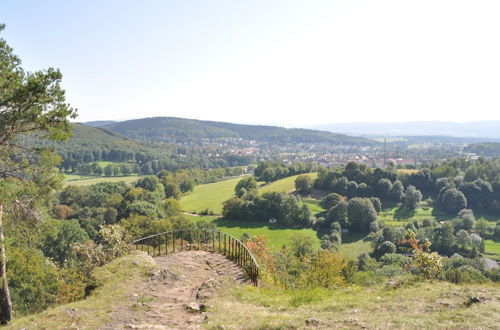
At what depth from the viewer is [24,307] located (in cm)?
2377

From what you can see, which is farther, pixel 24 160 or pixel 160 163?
pixel 160 163

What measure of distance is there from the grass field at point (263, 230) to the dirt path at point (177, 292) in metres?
39.6

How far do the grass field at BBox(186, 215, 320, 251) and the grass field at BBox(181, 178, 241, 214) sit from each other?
635 centimetres

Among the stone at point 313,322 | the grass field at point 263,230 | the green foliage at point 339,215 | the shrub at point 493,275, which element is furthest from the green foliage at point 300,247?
the stone at point 313,322

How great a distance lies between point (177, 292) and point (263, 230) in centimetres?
5031

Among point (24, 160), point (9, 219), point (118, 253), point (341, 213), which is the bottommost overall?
point (341, 213)

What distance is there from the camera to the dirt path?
10.8 metres

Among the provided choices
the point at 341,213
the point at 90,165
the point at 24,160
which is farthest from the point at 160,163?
the point at 24,160

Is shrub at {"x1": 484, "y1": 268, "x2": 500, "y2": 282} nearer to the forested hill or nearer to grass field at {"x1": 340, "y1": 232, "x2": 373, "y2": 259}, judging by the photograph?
grass field at {"x1": 340, "y1": 232, "x2": 373, "y2": 259}

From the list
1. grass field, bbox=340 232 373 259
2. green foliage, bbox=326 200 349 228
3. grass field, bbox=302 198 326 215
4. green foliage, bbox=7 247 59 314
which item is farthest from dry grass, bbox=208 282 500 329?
grass field, bbox=302 198 326 215

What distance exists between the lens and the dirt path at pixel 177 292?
10.8 meters

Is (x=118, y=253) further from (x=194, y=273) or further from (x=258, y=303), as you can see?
(x=258, y=303)

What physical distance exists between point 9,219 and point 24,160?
7.80ft

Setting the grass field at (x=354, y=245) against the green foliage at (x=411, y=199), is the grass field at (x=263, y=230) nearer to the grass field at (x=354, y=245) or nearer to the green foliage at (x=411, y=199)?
the grass field at (x=354, y=245)
